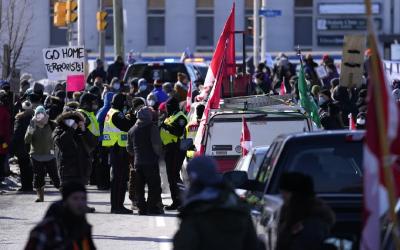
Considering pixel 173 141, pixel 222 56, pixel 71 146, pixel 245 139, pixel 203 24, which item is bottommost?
pixel 173 141

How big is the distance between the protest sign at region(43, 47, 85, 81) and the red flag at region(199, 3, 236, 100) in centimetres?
326

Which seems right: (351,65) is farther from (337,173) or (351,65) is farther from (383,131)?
(383,131)

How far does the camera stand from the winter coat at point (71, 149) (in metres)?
17.4

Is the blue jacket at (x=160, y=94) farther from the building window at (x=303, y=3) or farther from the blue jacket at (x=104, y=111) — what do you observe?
the building window at (x=303, y=3)

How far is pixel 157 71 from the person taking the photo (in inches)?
1249

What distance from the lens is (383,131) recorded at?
7.27m

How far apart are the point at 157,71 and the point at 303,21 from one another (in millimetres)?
39495

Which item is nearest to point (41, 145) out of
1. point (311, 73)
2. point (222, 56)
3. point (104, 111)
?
point (104, 111)

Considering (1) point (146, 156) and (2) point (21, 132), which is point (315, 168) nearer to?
(1) point (146, 156)

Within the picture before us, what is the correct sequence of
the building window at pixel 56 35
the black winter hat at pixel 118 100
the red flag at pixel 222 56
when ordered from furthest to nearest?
the building window at pixel 56 35 → the red flag at pixel 222 56 → the black winter hat at pixel 118 100

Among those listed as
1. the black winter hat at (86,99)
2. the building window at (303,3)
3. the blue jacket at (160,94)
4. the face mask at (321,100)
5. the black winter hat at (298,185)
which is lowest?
the blue jacket at (160,94)

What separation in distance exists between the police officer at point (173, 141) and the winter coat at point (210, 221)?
11.2 meters

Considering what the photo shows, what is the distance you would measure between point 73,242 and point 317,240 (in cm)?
159

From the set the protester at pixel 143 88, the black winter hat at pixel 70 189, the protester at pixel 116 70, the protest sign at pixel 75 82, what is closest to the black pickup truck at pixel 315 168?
the black winter hat at pixel 70 189
